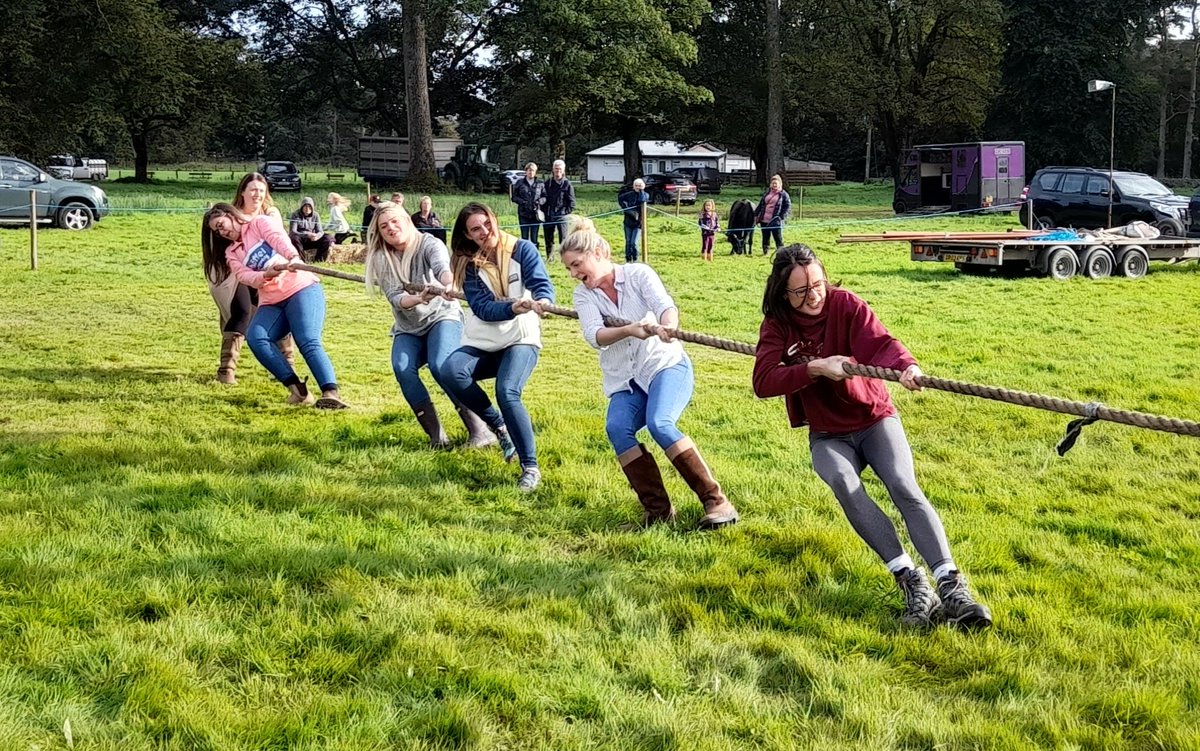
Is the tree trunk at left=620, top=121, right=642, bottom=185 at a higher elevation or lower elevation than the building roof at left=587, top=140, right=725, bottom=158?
lower

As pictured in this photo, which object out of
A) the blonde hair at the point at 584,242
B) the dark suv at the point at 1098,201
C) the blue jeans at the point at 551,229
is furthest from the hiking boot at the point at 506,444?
the dark suv at the point at 1098,201

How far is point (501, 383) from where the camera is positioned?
21.2ft

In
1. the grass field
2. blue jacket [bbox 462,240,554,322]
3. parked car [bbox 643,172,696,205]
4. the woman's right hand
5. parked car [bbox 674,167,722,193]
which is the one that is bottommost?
the grass field

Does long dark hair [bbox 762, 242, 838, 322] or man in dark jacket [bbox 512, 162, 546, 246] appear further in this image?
man in dark jacket [bbox 512, 162, 546, 246]

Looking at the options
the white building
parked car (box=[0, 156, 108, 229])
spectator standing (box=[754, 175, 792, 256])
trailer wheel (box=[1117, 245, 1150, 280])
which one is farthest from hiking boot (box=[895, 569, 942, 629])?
the white building

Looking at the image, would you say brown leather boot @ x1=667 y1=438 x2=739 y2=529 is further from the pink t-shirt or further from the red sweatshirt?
the pink t-shirt

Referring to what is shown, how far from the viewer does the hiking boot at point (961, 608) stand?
13.9ft

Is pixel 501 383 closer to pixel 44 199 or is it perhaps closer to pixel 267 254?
pixel 267 254

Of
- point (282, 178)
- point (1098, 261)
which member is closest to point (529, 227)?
point (1098, 261)

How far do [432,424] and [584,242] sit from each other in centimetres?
230

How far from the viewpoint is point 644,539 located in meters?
5.43

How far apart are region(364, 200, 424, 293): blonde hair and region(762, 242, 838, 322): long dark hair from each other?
131 inches

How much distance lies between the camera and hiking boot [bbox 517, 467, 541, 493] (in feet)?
20.9

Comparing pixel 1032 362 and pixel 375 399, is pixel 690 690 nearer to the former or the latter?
pixel 375 399
